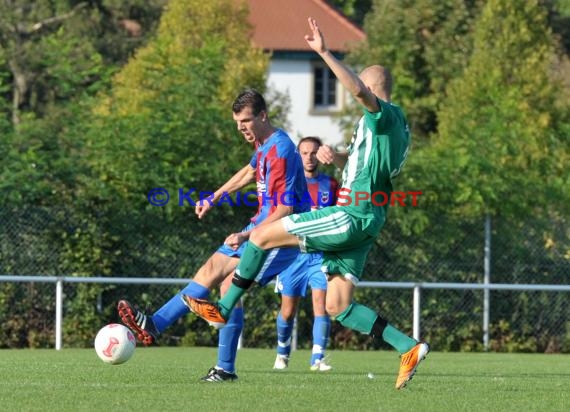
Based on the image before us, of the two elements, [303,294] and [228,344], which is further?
[303,294]

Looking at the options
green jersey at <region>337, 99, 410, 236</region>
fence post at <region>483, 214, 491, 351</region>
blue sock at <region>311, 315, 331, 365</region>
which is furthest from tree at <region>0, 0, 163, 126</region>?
green jersey at <region>337, 99, 410, 236</region>

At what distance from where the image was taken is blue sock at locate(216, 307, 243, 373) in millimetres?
9398

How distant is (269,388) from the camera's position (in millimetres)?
8625

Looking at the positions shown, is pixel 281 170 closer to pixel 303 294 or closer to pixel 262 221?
pixel 262 221

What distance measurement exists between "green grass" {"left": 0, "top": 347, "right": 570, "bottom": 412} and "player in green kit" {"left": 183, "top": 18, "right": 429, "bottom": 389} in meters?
0.45

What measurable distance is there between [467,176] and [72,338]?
5.80m

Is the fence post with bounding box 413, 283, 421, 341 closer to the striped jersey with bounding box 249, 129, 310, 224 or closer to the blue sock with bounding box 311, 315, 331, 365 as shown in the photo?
the blue sock with bounding box 311, 315, 331, 365

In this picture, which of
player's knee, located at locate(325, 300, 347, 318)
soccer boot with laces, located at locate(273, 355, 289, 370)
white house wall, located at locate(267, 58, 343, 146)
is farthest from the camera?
white house wall, located at locate(267, 58, 343, 146)

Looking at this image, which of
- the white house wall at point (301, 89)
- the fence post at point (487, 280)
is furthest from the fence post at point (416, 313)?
the white house wall at point (301, 89)

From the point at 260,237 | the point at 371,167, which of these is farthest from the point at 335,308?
the point at 371,167

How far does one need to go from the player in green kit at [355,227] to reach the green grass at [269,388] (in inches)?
17.6

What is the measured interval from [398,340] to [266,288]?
29.2 feet

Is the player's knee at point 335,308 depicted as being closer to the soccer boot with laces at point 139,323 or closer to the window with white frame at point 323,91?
the soccer boot with laces at point 139,323

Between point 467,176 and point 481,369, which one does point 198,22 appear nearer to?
point 467,176
